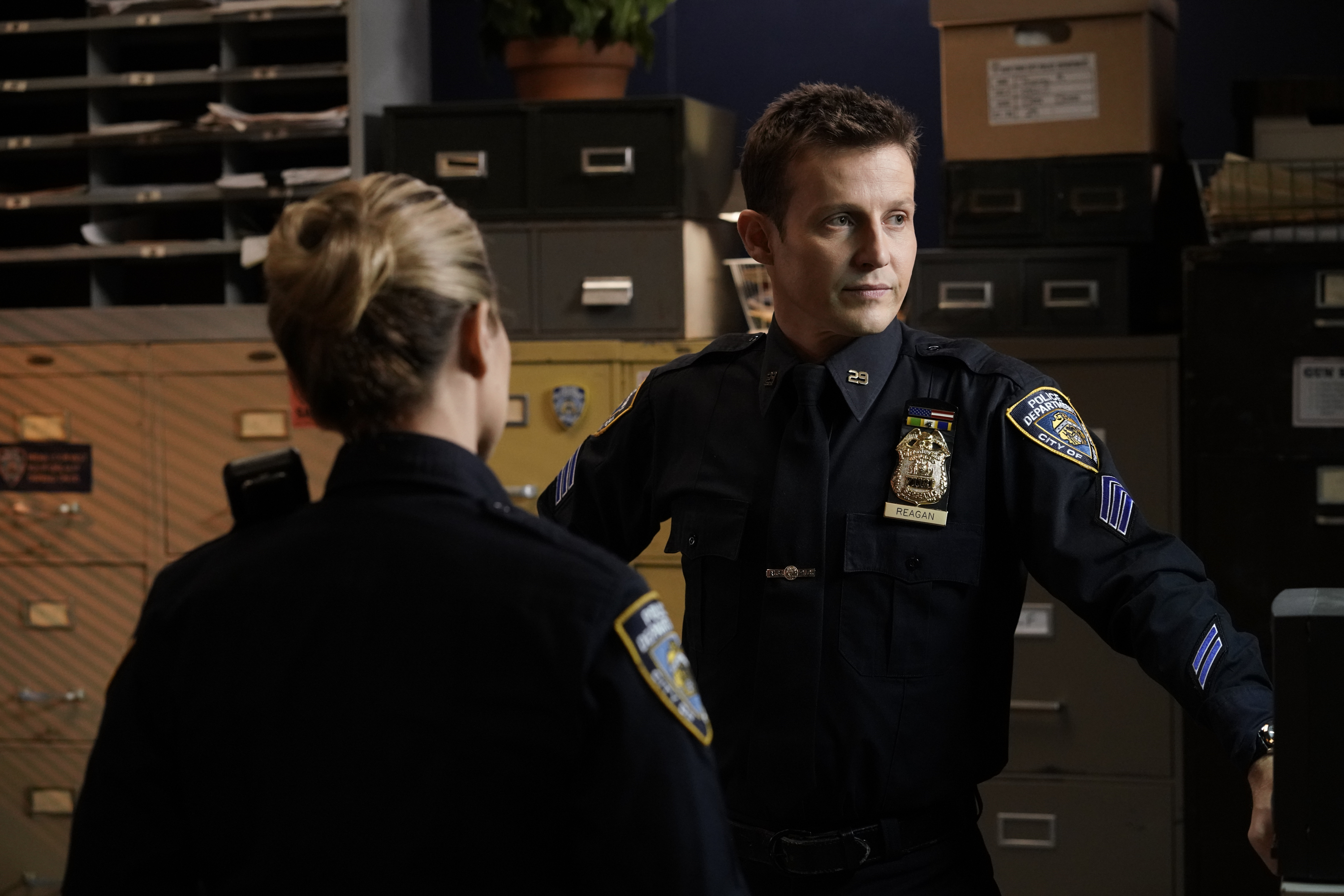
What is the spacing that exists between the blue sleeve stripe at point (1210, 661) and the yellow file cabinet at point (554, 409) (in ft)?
5.79

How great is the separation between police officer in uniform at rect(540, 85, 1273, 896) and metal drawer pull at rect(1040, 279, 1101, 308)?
4.33ft

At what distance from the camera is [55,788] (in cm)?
328

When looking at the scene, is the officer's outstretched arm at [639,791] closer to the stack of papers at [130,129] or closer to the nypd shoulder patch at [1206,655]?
the nypd shoulder patch at [1206,655]

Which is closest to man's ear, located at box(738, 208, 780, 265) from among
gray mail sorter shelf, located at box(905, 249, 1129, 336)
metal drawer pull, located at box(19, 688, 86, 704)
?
gray mail sorter shelf, located at box(905, 249, 1129, 336)

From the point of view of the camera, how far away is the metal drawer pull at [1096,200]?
2.84 meters

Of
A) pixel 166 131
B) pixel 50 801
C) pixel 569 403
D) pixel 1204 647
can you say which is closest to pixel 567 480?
pixel 1204 647

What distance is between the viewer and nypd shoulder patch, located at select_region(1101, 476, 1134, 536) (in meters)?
1.44

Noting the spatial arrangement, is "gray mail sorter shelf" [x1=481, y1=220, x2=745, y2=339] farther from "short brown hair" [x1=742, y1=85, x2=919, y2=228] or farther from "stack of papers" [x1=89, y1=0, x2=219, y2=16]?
"short brown hair" [x1=742, y1=85, x2=919, y2=228]

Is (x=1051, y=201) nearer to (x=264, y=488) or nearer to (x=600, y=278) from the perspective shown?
(x=600, y=278)

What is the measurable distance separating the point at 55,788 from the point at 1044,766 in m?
2.21

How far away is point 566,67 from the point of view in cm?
318

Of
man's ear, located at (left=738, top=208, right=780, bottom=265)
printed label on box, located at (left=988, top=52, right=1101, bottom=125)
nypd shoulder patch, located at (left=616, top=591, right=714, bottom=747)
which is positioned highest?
printed label on box, located at (left=988, top=52, right=1101, bottom=125)

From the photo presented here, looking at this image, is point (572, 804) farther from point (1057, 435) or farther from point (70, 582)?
point (70, 582)

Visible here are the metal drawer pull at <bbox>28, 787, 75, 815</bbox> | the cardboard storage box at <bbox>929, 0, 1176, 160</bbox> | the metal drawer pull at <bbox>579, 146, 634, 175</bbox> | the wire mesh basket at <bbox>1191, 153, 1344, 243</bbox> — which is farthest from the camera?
the metal drawer pull at <bbox>28, 787, 75, 815</bbox>
